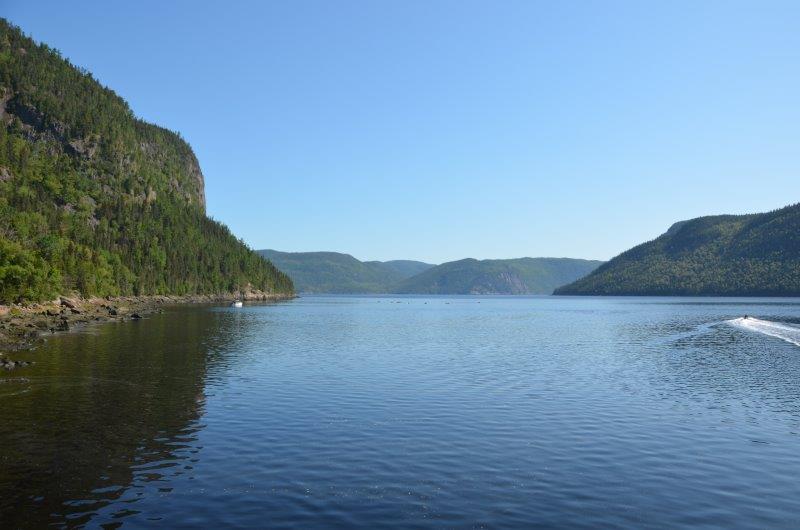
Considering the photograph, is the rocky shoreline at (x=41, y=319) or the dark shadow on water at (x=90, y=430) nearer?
the dark shadow on water at (x=90, y=430)

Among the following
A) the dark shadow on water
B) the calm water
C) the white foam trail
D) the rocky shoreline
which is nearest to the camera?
the calm water

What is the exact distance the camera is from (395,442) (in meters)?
28.7

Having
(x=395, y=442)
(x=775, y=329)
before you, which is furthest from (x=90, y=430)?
(x=775, y=329)

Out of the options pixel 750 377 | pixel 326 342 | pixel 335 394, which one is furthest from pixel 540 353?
pixel 335 394

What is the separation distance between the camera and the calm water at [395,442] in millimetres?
19656

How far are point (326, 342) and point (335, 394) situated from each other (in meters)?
40.7

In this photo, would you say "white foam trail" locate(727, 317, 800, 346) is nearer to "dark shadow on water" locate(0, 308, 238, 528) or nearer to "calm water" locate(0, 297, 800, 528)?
"calm water" locate(0, 297, 800, 528)

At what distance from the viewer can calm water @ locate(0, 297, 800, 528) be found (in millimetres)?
19656

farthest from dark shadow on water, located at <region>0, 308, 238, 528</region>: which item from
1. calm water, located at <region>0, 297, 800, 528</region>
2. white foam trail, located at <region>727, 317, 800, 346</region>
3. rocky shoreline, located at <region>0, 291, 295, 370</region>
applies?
white foam trail, located at <region>727, 317, 800, 346</region>

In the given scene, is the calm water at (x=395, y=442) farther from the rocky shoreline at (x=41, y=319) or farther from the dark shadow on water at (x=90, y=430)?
the rocky shoreline at (x=41, y=319)

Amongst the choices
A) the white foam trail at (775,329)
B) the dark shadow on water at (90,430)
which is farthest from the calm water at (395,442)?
the white foam trail at (775,329)

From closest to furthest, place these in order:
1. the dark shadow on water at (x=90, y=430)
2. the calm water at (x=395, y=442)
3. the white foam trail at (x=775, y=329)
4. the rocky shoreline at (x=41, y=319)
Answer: the calm water at (x=395, y=442), the dark shadow on water at (x=90, y=430), the rocky shoreline at (x=41, y=319), the white foam trail at (x=775, y=329)

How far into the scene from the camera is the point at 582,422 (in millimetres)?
33719

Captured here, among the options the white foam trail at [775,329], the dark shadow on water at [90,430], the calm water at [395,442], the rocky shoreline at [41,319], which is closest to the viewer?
the calm water at [395,442]
